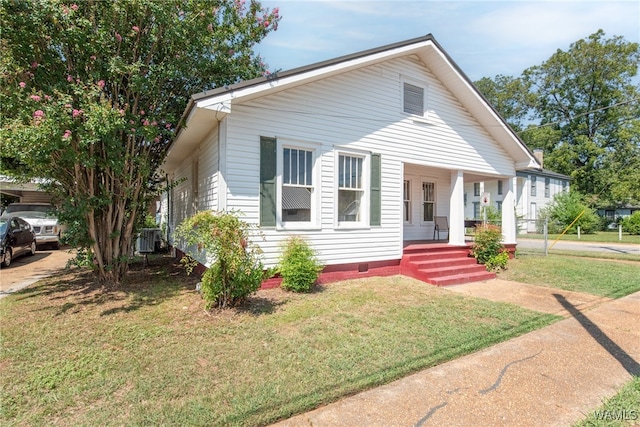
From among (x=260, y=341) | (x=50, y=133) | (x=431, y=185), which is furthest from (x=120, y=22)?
(x=431, y=185)

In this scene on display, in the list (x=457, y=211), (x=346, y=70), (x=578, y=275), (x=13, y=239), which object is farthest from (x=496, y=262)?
(x=13, y=239)

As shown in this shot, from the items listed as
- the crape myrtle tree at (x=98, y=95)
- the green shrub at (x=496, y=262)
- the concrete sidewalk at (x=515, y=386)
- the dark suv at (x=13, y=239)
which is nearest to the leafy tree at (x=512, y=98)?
the green shrub at (x=496, y=262)

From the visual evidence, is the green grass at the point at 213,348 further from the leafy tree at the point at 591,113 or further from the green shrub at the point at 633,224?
the leafy tree at the point at 591,113

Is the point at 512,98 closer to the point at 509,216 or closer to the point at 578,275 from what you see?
the point at 509,216

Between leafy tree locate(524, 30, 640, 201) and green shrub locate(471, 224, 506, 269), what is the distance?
1202 inches

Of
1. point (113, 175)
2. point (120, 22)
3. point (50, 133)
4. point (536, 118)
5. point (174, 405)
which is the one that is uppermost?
point (536, 118)

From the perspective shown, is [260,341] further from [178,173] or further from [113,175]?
[178,173]

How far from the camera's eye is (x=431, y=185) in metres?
12.0

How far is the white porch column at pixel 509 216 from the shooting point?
11.1 metres

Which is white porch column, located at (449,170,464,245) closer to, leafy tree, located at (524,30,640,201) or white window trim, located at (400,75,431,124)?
white window trim, located at (400,75,431,124)

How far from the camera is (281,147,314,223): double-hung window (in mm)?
6926

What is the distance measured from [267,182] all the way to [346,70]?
3.19 metres

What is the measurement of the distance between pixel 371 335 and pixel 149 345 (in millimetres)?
2808

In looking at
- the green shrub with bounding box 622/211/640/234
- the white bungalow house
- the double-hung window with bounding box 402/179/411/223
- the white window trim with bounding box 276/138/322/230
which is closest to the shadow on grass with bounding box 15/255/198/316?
the white bungalow house
